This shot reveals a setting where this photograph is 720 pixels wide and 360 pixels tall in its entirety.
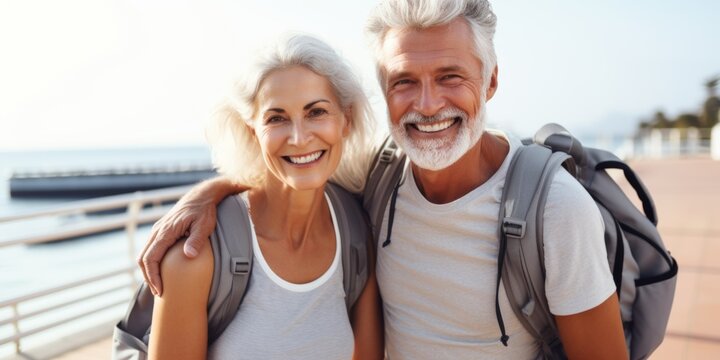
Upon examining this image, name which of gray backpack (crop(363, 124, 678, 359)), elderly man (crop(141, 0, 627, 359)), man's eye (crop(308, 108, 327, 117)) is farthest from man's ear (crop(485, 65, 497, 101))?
man's eye (crop(308, 108, 327, 117))

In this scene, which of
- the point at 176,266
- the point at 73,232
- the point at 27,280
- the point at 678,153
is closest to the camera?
the point at 176,266

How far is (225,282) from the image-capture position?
1680 millimetres

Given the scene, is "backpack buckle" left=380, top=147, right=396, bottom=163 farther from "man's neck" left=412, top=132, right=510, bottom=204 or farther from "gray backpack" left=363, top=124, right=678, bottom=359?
"gray backpack" left=363, top=124, right=678, bottom=359

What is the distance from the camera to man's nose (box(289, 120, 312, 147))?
1.77m

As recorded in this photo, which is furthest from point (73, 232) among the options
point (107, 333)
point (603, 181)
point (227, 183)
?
point (603, 181)

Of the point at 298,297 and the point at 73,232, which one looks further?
the point at 73,232

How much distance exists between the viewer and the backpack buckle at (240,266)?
1.69 meters

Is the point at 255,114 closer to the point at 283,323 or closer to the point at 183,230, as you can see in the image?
the point at 183,230

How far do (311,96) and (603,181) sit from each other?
1065 millimetres

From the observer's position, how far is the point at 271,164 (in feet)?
6.09

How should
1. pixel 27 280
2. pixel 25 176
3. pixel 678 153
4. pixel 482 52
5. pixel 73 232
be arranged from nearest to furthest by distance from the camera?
1. pixel 482 52
2. pixel 73 232
3. pixel 27 280
4. pixel 678 153
5. pixel 25 176

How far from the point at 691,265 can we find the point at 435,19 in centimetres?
534

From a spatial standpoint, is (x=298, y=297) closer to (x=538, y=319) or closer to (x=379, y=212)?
(x=379, y=212)

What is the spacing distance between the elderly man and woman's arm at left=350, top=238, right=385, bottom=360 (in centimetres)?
10
